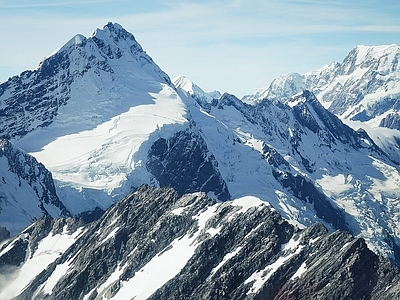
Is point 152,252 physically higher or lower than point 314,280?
higher

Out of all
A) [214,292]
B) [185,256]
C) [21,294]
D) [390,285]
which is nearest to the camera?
[390,285]

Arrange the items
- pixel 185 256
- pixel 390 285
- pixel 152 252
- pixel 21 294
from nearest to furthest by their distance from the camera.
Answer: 1. pixel 390 285
2. pixel 185 256
3. pixel 152 252
4. pixel 21 294

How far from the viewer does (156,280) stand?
170 meters

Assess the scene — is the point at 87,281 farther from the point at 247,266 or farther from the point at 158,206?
the point at 247,266

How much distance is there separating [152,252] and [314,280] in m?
46.5

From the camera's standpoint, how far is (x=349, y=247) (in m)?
149

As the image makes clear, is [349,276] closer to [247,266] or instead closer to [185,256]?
[247,266]

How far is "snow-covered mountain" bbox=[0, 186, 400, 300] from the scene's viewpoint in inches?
5778

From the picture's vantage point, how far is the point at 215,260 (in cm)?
16438

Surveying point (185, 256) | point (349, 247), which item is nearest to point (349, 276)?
point (349, 247)

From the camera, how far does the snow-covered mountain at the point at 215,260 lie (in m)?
147

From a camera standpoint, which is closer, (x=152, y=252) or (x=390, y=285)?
(x=390, y=285)

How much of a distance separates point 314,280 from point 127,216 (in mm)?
63875

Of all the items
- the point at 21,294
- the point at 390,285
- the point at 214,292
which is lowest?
the point at 390,285
